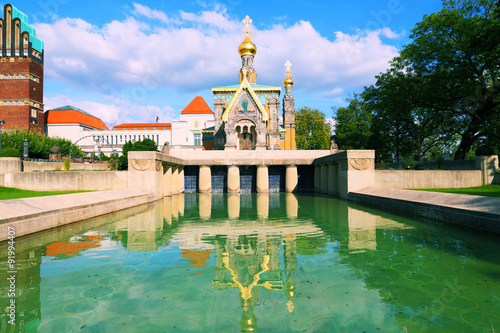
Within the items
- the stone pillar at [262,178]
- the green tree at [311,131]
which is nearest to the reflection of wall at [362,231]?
the stone pillar at [262,178]

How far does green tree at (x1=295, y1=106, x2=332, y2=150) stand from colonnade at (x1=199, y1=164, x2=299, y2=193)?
136 ft

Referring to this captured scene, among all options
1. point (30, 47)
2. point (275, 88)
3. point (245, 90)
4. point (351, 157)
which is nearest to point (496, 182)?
point (351, 157)

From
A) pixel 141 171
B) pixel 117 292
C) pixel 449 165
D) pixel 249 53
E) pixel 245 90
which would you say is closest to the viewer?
pixel 117 292

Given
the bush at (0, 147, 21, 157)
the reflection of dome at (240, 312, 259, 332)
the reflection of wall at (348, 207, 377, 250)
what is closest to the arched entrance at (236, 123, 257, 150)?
the bush at (0, 147, 21, 157)

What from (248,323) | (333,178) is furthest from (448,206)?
(333,178)

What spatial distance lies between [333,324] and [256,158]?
30.2 meters

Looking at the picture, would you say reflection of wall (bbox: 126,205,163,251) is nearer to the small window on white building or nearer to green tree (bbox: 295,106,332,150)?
green tree (bbox: 295,106,332,150)

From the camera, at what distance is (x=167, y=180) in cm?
2938

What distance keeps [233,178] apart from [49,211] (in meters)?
23.7

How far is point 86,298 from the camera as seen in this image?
5.86 m

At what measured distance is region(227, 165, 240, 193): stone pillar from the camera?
3512cm

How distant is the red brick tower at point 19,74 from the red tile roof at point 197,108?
39.6 metres

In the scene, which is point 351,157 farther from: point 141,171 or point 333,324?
point 333,324

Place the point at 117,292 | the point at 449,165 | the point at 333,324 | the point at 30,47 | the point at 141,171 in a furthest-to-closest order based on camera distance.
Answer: the point at 30,47
the point at 449,165
the point at 141,171
the point at 117,292
the point at 333,324
